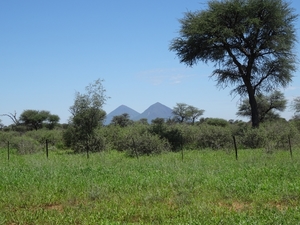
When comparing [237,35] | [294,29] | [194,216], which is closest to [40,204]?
[194,216]

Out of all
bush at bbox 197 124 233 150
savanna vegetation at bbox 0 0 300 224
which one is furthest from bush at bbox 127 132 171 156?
bush at bbox 197 124 233 150

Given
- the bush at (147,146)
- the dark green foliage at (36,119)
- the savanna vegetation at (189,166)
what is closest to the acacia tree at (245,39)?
the savanna vegetation at (189,166)

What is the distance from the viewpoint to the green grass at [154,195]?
23.4 ft

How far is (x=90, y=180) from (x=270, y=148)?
1119 cm

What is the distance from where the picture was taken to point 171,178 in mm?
10898

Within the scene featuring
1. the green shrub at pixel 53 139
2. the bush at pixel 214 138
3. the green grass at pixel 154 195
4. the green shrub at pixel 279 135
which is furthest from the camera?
Answer: the green shrub at pixel 53 139

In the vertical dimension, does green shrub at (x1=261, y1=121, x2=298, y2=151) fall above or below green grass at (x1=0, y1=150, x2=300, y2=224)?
above

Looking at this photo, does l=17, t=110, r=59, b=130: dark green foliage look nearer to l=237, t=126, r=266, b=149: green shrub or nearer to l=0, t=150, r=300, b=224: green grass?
l=237, t=126, r=266, b=149: green shrub

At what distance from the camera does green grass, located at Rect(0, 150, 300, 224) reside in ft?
23.4

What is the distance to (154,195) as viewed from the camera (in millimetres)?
8781

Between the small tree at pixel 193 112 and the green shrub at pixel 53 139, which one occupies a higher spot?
the small tree at pixel 193 112

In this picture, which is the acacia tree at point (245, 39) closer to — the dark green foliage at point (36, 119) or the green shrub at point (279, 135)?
the green shrub at point (279, 135)

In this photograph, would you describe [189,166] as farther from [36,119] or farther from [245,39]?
[36,119]

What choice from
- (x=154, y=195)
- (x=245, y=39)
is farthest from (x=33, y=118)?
(x=154, y=195)
